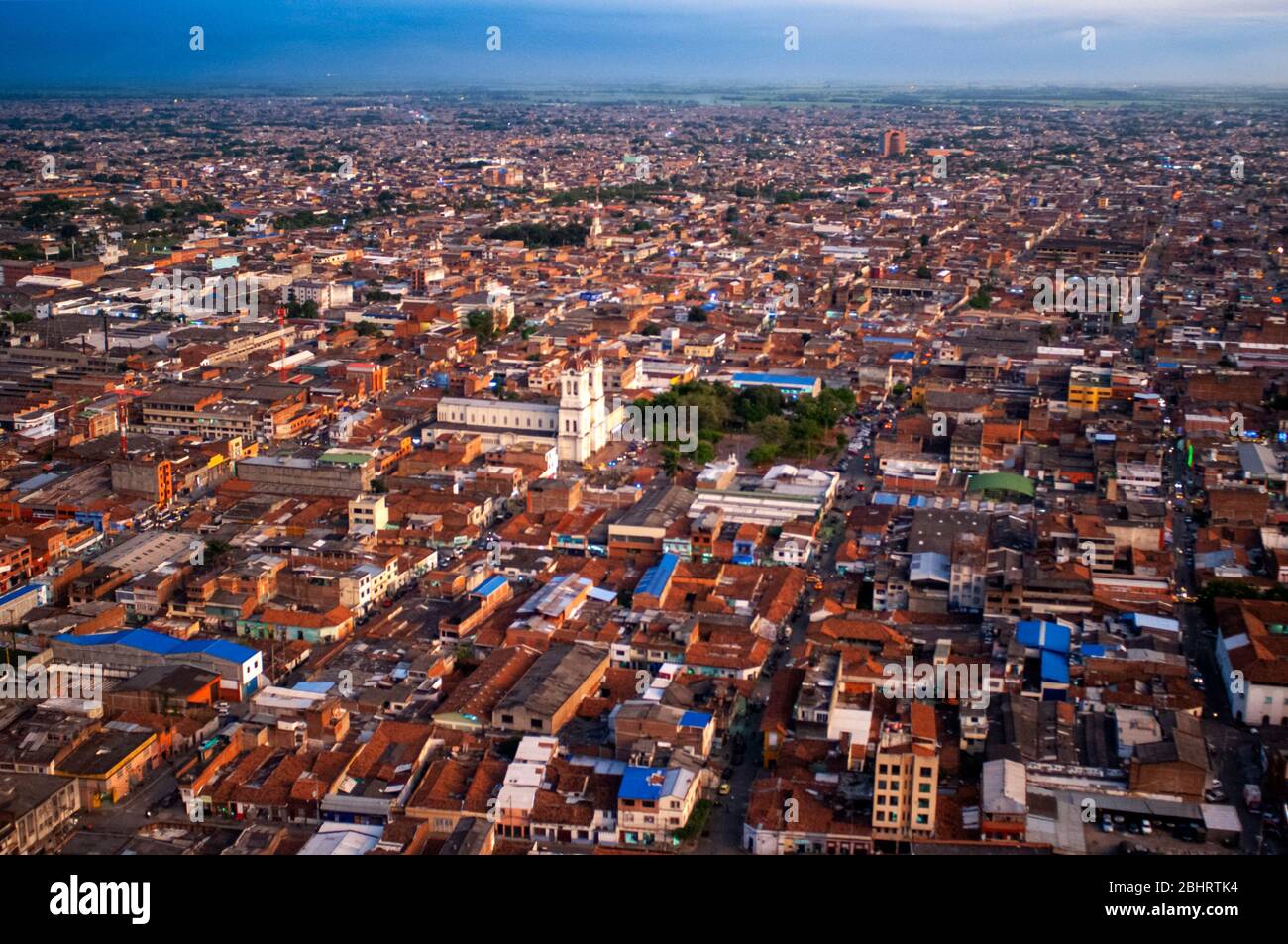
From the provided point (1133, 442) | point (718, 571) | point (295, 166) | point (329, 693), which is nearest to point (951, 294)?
point (1133, 442)

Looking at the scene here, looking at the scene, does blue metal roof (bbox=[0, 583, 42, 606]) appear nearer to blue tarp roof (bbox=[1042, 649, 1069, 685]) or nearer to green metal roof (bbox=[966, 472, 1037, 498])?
blue tarp roof (bbox=[1042, 649, 1069, 685])

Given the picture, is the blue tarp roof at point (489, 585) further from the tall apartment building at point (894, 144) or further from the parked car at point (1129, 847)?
the tall apartment building at point (894, 144)

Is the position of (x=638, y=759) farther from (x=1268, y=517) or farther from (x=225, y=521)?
(x=1268, y=517)

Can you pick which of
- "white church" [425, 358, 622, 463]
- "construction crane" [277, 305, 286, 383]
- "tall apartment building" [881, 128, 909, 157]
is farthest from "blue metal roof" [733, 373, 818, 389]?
"tall apartment building" [881, 128, 909, 157]

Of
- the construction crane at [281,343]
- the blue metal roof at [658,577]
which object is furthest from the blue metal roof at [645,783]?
the construction crane at [281,343]
